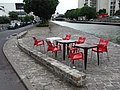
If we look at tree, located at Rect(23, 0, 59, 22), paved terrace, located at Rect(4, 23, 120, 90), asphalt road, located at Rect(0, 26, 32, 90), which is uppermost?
tree, located at Rect(23, 0, 59, 22)

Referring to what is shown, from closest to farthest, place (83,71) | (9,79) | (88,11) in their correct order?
(9,79)
(83,71)
(88,11)

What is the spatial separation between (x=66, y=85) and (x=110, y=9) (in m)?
130

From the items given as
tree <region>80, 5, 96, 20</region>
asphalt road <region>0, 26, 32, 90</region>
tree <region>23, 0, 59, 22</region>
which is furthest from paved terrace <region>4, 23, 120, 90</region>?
tree <region>80, 5, 96, 20</region>

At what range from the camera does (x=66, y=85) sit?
6.09 meters

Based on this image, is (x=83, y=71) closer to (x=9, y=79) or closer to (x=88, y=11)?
(x=9, y=79)

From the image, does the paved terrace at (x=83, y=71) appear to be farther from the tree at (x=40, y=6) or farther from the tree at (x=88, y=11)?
the tree at (x=88, y=11)

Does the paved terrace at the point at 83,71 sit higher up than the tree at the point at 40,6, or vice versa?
→ the tree at the point at 40,6

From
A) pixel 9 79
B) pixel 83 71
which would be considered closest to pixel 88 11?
pixel 83 71

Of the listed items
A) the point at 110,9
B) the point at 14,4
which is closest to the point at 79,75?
the point at 14,4

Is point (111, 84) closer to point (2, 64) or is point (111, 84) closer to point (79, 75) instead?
point (79, 75)

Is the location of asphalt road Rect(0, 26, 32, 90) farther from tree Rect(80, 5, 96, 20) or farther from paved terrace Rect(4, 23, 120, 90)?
tree Rect(80, 5, 96, 20)

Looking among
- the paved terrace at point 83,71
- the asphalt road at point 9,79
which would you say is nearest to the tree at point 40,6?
the paved terrace at point 83,71

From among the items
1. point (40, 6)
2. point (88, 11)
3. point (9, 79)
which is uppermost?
point (88, 11)

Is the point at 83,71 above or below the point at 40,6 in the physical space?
below
